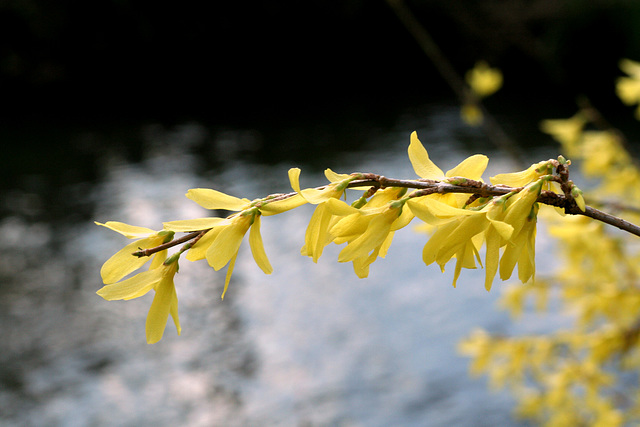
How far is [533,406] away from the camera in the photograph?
182 centimetres

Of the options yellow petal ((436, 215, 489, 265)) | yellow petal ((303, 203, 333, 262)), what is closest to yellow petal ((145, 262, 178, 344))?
yellow petal ((303, 203, 333, 262))

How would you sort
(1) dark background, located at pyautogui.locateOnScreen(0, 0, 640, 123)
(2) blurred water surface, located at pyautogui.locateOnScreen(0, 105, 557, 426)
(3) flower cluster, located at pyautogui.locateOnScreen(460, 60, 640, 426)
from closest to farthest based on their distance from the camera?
(3) flower cluster, located at pyautogui.locateOnScreen(460, 60, 640, 426) → (2) blurred water surface, located at pyautogui.locateOnScreen(0, 105, 557, 426) → (1) dark background, located at pyautogui.locateOnScreen(0, 0, 640, 123)

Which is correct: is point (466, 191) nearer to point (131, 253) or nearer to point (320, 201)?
point (320, 201)

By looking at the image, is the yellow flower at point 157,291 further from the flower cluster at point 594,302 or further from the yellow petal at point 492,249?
the flower cluster at point 594,302

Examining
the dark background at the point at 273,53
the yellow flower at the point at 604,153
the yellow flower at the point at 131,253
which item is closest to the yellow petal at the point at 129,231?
the yellow flower at the point at 131,253

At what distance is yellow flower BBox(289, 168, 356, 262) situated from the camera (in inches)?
18.7

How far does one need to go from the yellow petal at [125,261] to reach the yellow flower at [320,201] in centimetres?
12

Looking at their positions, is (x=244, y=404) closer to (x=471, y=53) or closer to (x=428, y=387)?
(x=428, y=387)

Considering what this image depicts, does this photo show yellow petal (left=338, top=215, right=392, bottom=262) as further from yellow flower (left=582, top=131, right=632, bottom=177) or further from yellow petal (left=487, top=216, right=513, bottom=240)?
yellow flower (left=582, top=131, right=632, bottom=177)

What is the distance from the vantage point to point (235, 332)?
4285 millimetres

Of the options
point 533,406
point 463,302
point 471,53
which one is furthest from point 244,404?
point 471,53

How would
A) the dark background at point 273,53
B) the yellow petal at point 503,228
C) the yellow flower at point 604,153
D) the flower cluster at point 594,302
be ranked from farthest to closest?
the dark background at point 273,53 → the yellow flower at point 604,153 → the flower cluster at point 594,302 → the yellow petal at point 503,228

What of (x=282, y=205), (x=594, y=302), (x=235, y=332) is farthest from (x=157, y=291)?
(x=235, y=332)

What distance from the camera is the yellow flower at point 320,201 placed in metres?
0.47
